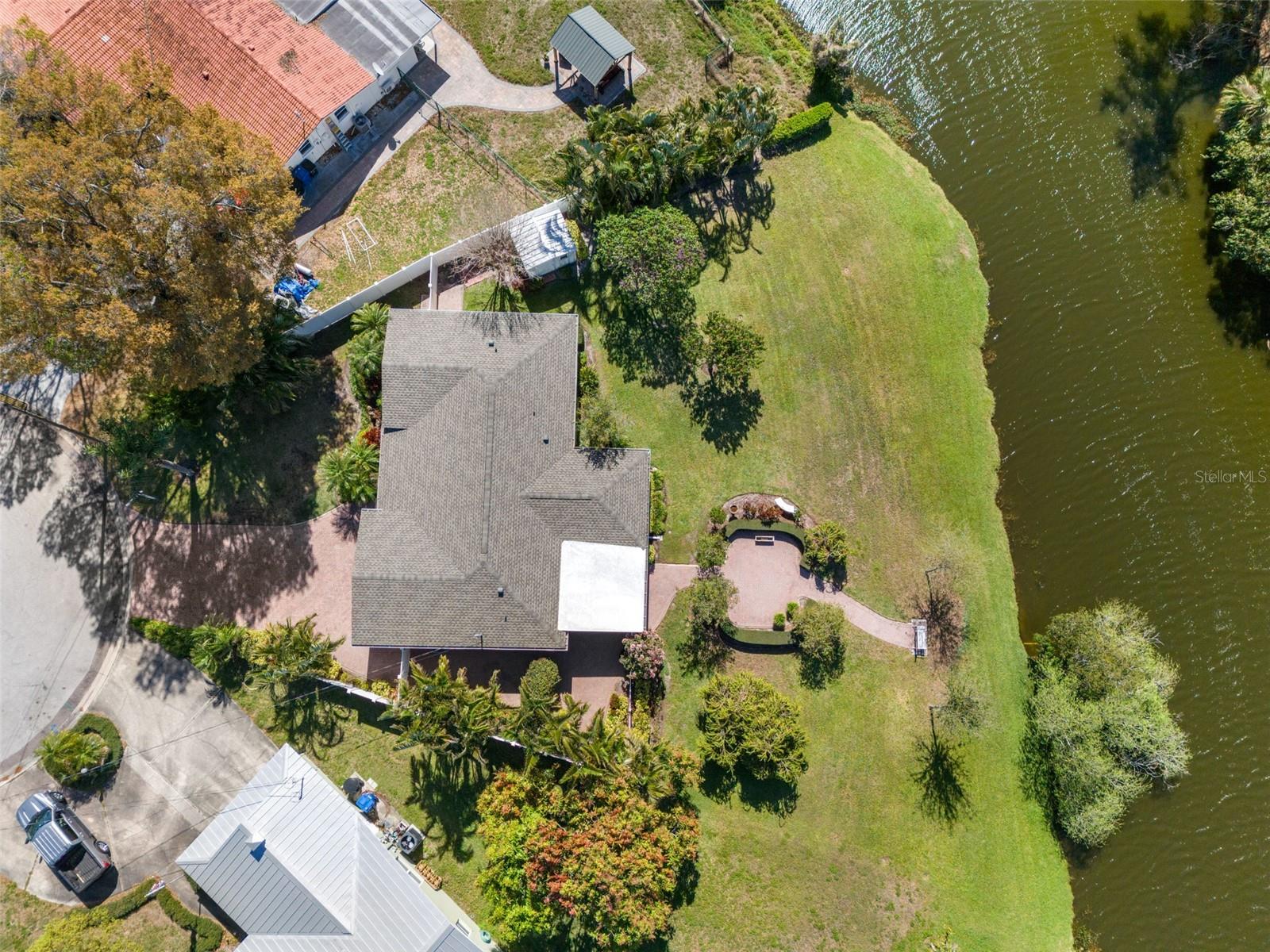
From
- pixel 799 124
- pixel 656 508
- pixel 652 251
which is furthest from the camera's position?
pixel 799 124

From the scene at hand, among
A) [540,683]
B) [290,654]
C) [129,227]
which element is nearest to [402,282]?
[129,227]

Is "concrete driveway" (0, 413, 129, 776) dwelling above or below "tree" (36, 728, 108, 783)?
above

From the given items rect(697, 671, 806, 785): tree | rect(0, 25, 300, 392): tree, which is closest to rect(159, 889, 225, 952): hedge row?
rect(0, 25, 300, 392): tree

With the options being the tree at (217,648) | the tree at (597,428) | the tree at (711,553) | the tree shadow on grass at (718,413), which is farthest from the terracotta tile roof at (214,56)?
the tree at (711,553)

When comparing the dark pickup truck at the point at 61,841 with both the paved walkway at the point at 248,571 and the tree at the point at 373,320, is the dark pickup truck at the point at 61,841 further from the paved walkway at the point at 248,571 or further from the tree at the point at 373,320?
the tree at the point at 373,320

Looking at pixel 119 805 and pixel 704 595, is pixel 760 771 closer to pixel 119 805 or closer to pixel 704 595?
pixel 704 595

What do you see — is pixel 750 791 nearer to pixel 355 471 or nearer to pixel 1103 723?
pixel 1103 723

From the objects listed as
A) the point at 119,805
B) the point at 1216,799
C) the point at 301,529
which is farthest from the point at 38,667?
the point at 1216,799

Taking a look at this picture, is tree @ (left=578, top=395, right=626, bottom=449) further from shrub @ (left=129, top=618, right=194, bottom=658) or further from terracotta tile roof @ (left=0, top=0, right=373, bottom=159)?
shrub @ (left=129, top=618, right=194, bottom=658)
